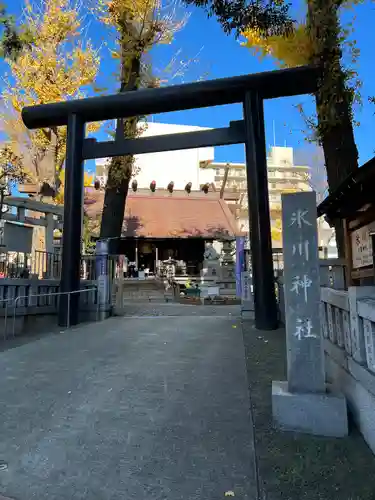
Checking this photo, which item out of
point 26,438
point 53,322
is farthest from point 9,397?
point 53,322

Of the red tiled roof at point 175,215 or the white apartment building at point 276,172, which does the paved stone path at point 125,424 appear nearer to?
the red tiled roof at point 175,215

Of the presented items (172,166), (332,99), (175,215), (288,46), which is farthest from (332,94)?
(172,166)

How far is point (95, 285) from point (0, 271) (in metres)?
2.49

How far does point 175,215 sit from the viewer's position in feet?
79.2

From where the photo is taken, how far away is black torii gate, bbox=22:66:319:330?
8.19 metres

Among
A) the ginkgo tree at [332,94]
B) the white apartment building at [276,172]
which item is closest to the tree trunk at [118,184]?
the ginkgo tree at [332,94]

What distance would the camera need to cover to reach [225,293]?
17312 millimetres

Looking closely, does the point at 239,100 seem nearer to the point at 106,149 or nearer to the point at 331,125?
the point at 331,125

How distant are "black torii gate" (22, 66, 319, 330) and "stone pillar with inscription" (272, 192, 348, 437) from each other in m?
4.71

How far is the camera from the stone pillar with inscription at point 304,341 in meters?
3.09

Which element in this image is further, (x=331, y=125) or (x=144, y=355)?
(x=331, y=125)

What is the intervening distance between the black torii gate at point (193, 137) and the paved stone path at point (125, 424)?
2.71 metres

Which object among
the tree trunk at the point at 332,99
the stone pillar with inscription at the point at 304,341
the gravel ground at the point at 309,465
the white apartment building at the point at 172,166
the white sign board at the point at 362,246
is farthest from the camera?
the white apartment building at the point at 172,166

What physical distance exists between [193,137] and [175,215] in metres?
14.8
